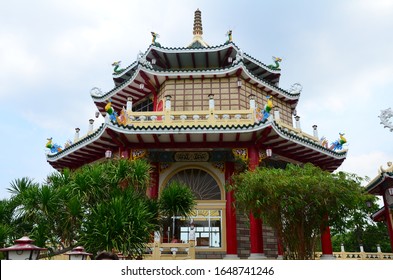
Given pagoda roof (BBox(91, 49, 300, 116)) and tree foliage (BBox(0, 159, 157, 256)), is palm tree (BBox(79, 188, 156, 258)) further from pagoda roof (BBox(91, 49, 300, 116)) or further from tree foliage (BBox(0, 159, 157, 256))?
pagoda roof (BBox(91, 49, 300, 116))

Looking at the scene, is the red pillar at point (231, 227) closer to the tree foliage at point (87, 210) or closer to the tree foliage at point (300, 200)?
the tree foliage at point (300, 200)

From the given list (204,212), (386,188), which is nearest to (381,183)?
(386,188)

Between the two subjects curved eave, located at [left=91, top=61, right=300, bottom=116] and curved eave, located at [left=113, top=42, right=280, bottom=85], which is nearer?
curved eave, located at [left=91, top=61, right=300, bottom=116]

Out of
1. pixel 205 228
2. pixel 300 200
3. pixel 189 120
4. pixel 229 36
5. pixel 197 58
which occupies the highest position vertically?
pixel 229 36

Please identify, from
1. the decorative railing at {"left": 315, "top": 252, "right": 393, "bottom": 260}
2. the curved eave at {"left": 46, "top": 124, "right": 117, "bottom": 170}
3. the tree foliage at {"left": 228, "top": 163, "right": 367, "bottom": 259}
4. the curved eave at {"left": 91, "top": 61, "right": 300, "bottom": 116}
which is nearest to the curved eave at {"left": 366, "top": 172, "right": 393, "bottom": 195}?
the decorative railing at {"left": 315, "top": 252, "right": 393, "bottom": 260}

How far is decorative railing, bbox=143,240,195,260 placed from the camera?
1143cm

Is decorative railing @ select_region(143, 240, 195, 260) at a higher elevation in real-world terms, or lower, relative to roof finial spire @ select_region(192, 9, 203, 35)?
lower

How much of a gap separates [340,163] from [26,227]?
1464 centimetres

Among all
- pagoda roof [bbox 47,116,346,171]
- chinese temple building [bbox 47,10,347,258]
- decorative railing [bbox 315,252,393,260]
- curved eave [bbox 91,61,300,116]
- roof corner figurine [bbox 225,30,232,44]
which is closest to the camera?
pagoda roof [bbox 47,116,346,171]

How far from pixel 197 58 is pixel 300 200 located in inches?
452

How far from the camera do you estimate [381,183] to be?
1806 cm

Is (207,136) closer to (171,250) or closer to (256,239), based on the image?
(256,239)

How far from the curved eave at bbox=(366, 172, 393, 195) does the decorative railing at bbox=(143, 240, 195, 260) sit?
11163mm

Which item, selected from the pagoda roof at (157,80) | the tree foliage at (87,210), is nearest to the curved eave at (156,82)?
the pagoda roof at (157,80)
